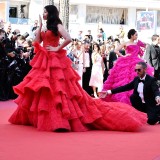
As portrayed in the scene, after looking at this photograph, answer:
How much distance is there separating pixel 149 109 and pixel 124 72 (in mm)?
1897

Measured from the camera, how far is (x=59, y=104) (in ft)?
24.2

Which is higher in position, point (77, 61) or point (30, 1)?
point (30, 1)

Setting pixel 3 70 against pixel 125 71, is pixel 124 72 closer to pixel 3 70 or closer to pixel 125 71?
pixel 125 71

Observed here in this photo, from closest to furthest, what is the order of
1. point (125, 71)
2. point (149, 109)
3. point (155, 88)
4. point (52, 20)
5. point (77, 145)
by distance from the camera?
1. point (77, 145)
2. point (52, 20)
3. point (155, 88)
4. point (149, 109)
5. point (125, 71)

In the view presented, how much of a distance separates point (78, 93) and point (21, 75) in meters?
6.52

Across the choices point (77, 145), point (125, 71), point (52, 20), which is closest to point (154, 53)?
point (125, 71)

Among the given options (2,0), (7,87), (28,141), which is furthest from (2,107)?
(2,0)

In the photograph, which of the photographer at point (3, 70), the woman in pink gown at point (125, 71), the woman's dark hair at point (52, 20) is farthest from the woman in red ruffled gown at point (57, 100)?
the photographer at point (3, 70)

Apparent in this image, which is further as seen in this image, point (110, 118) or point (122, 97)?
point (122, 97)

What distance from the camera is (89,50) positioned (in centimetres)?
1589

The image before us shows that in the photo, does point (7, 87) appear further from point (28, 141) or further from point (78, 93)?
point (28, 141)

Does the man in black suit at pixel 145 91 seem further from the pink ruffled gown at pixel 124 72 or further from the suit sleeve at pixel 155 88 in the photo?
the pink ruffled gown at pixel 124 72

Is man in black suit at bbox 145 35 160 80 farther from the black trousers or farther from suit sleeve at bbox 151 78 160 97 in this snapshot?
suit sleeve at bbox 151 78 160 97

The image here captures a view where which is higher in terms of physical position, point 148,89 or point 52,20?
point 52,20
